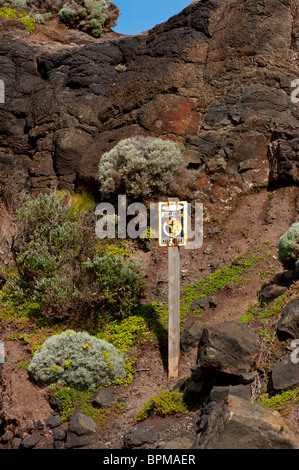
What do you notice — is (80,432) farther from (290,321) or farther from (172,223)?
(172,223)

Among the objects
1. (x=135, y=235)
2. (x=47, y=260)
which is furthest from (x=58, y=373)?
(x=135, y=235)

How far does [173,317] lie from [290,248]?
2593mm

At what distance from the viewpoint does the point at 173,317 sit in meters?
7.68

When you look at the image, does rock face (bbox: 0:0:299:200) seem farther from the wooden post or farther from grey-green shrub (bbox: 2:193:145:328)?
the wooden post

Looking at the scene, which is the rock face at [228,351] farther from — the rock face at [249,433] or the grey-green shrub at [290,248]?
the grey-green shrub at [290,248]

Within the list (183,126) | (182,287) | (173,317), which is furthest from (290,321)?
(183,126)

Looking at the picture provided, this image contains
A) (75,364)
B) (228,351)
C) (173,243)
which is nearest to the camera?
(228,351)

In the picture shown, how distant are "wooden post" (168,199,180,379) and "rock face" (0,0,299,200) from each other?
4.95m

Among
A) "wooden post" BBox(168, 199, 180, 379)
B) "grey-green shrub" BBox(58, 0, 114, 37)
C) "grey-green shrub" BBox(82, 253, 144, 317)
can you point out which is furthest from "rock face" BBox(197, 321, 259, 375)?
"grey-green shrub" BBox(58, 0, 114, 37)

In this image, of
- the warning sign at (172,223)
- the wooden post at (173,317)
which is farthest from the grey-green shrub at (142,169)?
the wooden post at (173,317)

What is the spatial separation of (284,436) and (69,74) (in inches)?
607

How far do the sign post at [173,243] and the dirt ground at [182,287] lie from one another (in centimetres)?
34

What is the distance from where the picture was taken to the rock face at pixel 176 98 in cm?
1262

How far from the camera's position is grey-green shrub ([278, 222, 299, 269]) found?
8492 mm
